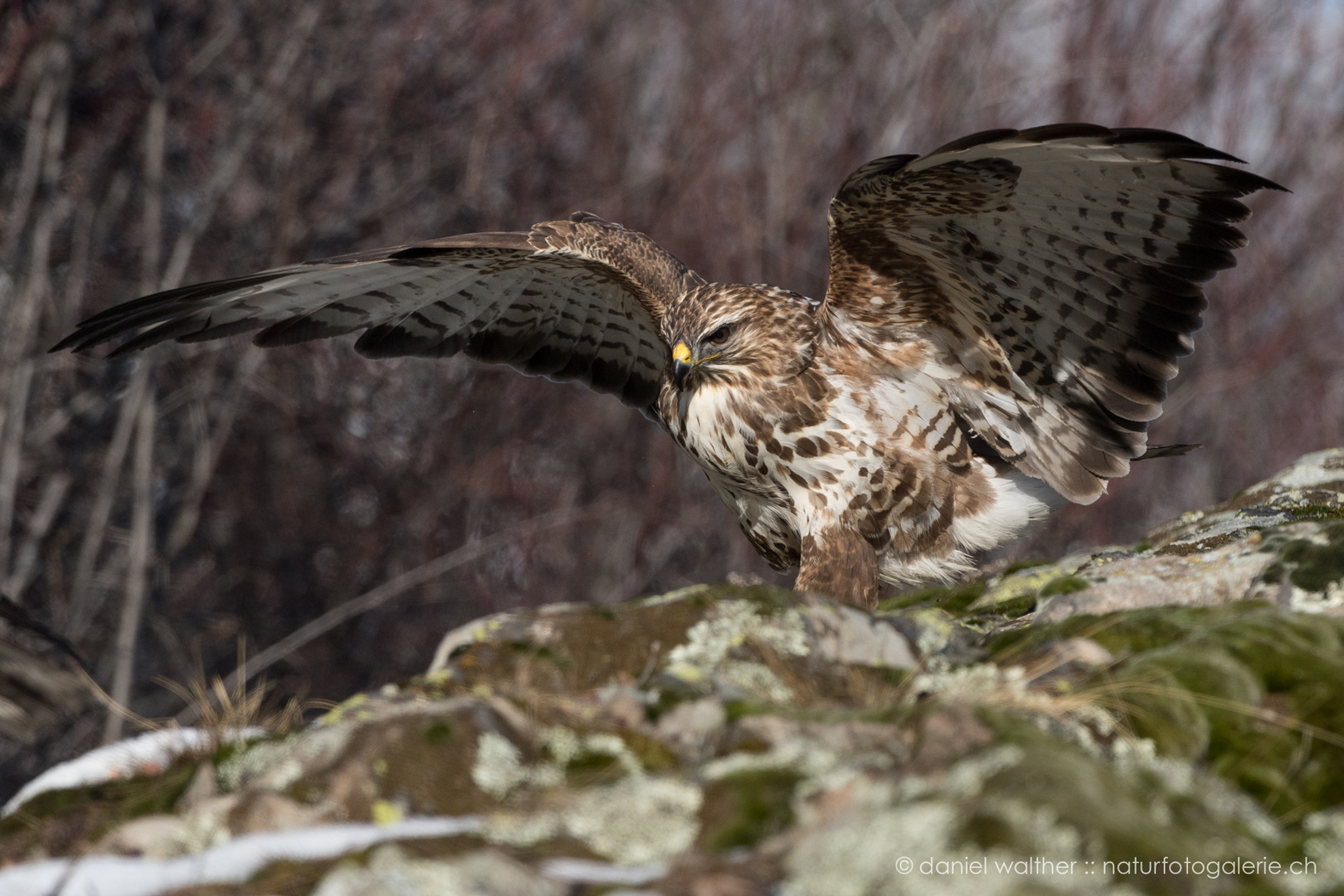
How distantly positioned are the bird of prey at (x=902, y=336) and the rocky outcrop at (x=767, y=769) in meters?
1.56

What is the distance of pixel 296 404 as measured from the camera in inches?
383

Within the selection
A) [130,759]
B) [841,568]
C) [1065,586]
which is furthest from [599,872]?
[841,568]

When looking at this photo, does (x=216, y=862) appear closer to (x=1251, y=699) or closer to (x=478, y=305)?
(x=1251, y=699)

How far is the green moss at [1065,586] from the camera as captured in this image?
3566mm

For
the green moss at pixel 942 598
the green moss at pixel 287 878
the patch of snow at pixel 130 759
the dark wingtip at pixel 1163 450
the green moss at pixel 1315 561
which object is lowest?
the green moss at pixel 942 598

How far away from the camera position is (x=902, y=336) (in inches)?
191

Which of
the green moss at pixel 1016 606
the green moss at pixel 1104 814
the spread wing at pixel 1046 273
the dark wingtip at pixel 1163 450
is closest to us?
the green moss at pixel 1104 814

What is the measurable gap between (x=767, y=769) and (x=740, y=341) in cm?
297

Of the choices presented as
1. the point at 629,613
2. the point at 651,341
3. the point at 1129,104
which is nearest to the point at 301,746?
the point at 629,613

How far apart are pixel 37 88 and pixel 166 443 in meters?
2.82

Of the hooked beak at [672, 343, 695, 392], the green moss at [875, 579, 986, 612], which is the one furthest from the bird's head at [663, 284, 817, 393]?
the green moss at [875, 579, 986, 612]

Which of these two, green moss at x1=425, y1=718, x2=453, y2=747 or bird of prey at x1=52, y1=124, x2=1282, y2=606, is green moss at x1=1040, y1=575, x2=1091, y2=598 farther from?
green moss at x1=425, y1=718, x2=453, y2=747

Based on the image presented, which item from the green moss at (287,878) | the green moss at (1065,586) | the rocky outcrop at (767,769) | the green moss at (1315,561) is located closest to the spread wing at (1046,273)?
the green moss at (1315,561)

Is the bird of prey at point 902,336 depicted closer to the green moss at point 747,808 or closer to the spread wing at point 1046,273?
the spread wing at point 1046,273
